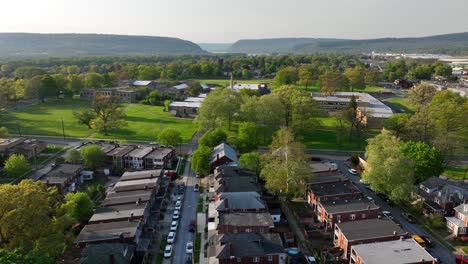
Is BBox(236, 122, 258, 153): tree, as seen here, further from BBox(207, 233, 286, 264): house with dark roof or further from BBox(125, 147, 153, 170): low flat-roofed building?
BBox(207, 233, 286, 264): house with dark roof

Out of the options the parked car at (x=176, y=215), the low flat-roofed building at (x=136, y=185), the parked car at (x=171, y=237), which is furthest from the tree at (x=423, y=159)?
the low flat-roofed building at (x=136, y=185)

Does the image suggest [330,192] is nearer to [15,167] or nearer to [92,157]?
[92,157]

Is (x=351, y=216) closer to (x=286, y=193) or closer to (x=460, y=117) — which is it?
(x=286, y=193)

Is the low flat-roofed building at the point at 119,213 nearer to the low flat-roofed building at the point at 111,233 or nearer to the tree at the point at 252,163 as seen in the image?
the low flat-roofed building at the point at 111,233

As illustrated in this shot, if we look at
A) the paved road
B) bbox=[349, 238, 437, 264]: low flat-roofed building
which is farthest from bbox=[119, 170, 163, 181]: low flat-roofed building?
the paved road

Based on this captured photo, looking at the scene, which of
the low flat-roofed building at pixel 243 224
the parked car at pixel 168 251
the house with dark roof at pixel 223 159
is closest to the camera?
the parked car at pixel 168 251

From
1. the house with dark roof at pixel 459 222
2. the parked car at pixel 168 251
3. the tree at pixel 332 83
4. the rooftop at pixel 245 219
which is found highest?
the tree at pixel 332 83

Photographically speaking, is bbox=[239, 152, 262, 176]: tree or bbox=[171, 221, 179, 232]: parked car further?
bbox=[239, 152, 262, 176]: tree

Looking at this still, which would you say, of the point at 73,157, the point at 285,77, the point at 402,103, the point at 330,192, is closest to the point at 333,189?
the point at 330,192
